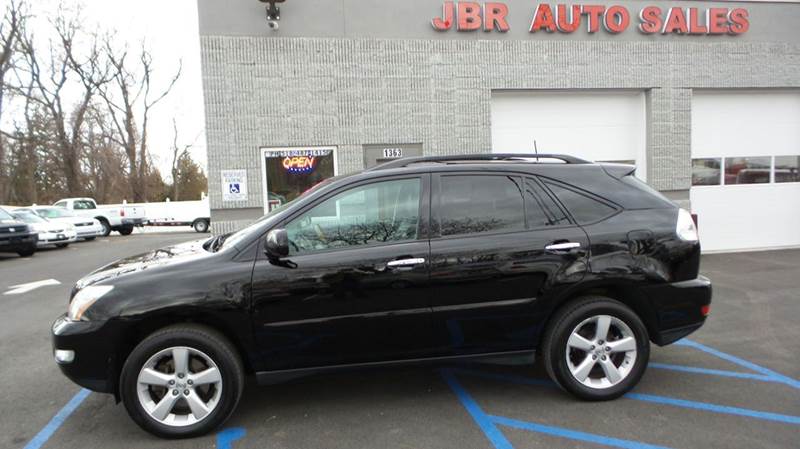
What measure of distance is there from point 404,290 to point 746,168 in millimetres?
9821

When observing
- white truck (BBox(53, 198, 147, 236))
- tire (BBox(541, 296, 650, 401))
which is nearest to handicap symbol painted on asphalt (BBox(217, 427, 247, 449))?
tire (BBox(541, 296, 650, 401))

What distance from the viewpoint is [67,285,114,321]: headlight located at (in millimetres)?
3068

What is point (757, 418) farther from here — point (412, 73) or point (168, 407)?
point (412, 73)

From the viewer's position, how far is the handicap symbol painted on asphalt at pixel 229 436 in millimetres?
3061

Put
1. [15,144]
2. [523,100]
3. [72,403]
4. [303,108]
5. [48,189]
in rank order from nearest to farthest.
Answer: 1. [72,403]
2. [303,108]
3. [523,100]
4. [15,144]
5. [48,189]

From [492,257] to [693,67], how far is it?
839 centimetres

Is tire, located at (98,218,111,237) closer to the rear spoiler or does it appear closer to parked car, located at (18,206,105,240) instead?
parked car, located at (18,206,105,240)

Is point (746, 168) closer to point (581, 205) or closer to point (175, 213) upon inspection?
point (581, 205)

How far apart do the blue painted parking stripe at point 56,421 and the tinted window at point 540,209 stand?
3649 mm

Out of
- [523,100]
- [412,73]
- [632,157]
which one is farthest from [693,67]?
[412,73]

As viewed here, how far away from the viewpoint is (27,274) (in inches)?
404

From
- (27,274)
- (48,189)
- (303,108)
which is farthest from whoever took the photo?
(48,189)

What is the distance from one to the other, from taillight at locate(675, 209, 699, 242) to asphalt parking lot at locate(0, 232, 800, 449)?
1.17 m

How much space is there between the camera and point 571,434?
309 centimetres
